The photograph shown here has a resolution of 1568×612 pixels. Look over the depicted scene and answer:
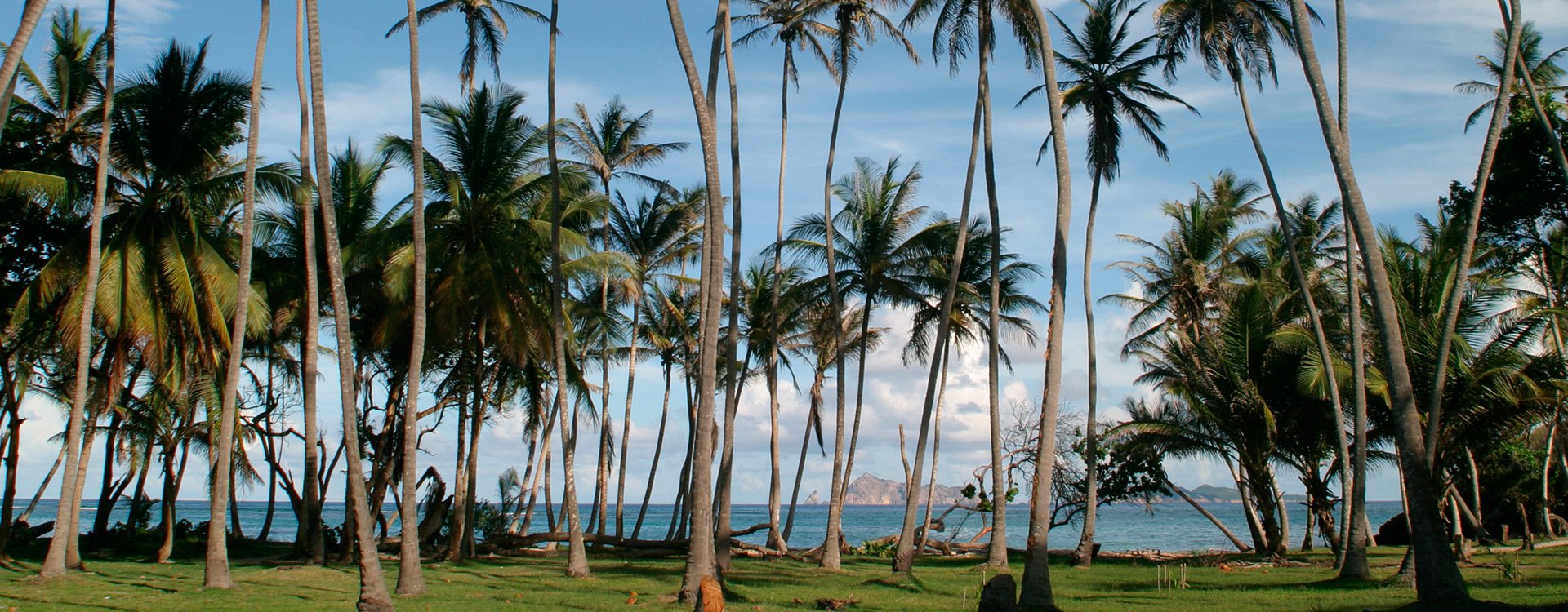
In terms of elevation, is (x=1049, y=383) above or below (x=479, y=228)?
below

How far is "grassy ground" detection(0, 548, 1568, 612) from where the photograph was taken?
1286 centimetres

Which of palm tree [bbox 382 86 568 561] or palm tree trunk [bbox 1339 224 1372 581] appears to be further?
palm tree [bbox 382 86 568 561]

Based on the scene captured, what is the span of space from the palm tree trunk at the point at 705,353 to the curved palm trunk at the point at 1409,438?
8.10 m

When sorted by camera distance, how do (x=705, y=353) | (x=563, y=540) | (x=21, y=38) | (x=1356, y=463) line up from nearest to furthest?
(x=21, y=38) → (x=705, y=353) → (x=1356, y=463) → (x=563, y=540)

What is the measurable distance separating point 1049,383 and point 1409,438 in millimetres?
4130

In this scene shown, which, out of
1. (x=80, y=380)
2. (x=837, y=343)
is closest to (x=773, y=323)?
(x=837, y=343)

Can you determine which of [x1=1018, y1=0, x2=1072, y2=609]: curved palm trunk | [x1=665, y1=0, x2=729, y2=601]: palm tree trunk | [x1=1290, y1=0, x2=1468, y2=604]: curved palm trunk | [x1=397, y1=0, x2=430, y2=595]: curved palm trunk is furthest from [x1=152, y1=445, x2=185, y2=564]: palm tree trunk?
[x1=1290, y1=0, x2=1468, y2=604]: curved palm trunk

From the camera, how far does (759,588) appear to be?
1633 centimetres

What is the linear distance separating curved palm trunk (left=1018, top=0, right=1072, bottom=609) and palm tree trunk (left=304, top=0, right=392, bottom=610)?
7704 mm

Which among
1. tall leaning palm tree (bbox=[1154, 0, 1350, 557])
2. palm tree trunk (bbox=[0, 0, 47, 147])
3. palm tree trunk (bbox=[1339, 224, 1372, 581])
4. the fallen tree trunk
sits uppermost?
tall leaning palm tree (bbox=[1154, 0, 1350, 557])

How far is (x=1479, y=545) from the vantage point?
23969 mm

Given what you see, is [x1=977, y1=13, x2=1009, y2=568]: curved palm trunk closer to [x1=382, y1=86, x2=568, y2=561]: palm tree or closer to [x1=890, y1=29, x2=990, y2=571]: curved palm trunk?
[x1=890, y1=29, x2=990, y2=571]: curved palm trunk

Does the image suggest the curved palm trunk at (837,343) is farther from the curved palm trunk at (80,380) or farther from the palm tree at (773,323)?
the curved palm trunk at (80,380)

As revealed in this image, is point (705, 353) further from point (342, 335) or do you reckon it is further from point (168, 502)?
point (168, 502)
